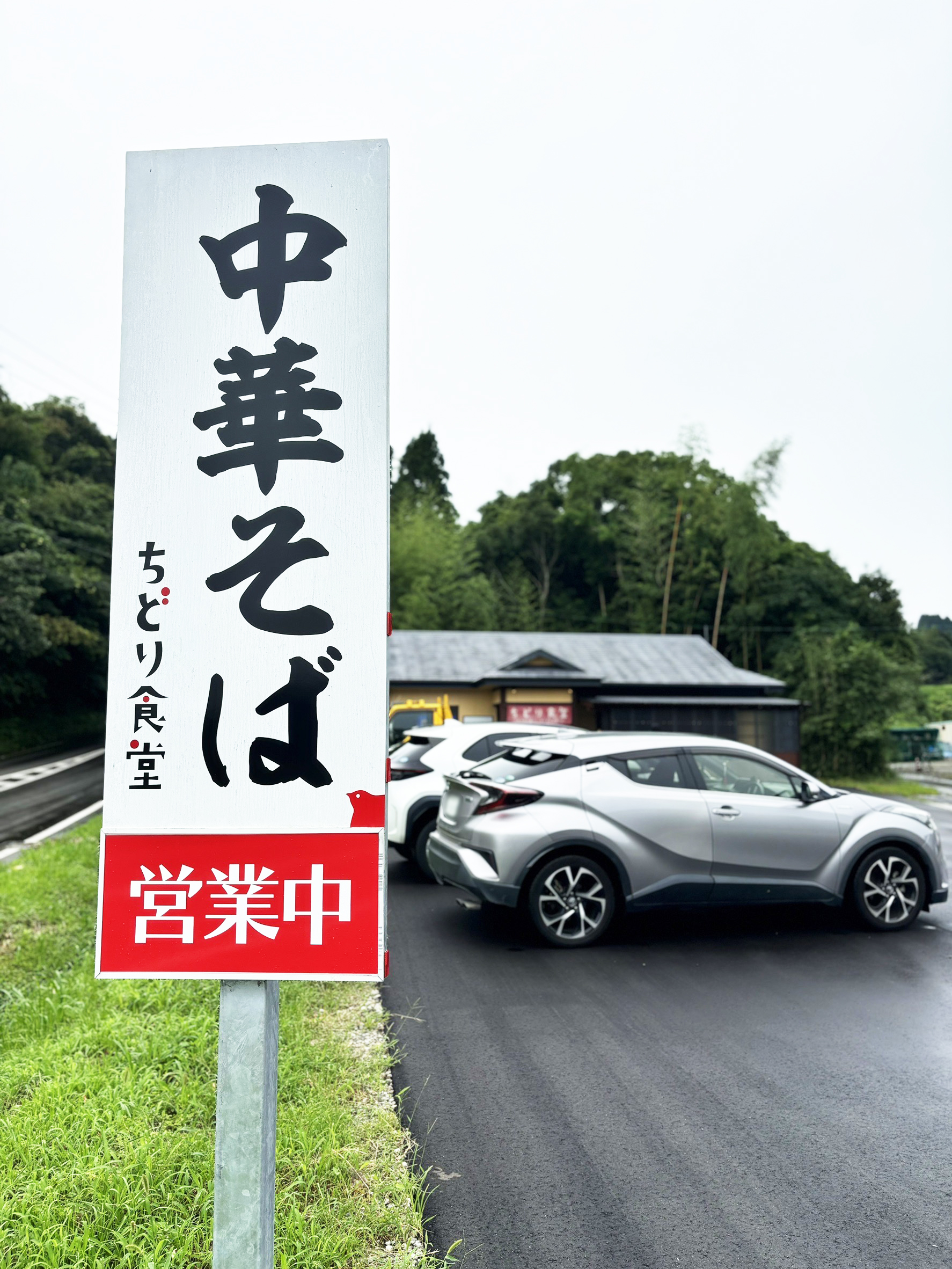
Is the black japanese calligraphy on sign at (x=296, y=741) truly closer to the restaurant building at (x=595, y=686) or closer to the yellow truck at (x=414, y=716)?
the yellow truck at (x=414, y=716)

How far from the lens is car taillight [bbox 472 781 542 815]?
20.1 ft

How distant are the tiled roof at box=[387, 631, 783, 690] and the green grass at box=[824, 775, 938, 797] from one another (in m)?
3.38

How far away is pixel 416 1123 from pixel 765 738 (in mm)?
22802

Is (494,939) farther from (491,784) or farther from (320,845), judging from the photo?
(320,845)

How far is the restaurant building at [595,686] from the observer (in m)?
24.8

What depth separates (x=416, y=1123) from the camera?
349 centimetres

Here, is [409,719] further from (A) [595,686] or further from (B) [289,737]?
(B) [289,737]

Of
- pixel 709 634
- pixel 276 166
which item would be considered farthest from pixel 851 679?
pixel 276 166

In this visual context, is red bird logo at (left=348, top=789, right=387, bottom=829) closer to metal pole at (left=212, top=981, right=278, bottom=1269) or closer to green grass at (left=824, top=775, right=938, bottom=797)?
metal pole at (left=212, top=981, right=278, bottom=1269)

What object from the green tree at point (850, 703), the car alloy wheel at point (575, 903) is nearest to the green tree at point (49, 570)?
the car alloy wheel at point (575, 903)

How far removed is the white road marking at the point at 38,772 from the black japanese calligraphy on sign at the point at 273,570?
1671cm

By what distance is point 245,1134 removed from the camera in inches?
78.1

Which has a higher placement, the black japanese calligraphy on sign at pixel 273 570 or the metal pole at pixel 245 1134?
the black japanese calligraphy on sign at pixel 273 570

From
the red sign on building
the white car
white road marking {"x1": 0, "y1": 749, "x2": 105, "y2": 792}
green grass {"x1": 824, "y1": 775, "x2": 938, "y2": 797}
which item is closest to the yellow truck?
the white car
